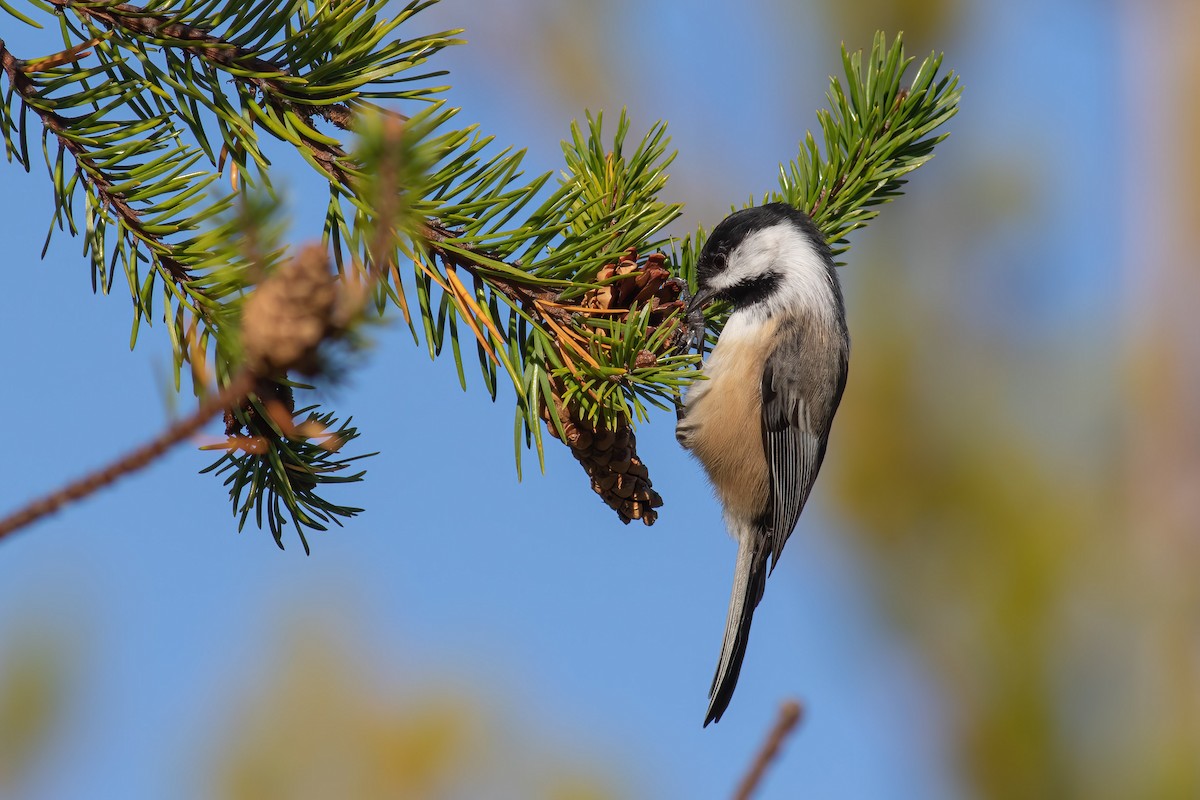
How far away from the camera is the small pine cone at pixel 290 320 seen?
59 cm

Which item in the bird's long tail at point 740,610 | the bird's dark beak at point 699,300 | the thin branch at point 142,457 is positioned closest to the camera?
the thin branch at point 142,457

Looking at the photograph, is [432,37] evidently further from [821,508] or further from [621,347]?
[821,508]

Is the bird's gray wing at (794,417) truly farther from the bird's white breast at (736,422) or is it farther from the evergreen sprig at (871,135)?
the evergreen sprig at (871,135)

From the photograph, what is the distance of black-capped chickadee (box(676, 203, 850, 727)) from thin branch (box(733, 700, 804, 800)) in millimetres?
2139

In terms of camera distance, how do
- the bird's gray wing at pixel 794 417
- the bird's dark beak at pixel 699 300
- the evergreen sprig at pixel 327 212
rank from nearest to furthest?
1. the evergreen sprig at pixel 327 212
2. the bird's dark beak at pixel 699 300
3. the bird's gray wing at pixel 794 417

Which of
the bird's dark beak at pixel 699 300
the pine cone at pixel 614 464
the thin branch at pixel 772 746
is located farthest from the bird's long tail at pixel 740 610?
the thin branch at pixel 772 746

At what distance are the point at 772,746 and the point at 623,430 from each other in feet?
3.78

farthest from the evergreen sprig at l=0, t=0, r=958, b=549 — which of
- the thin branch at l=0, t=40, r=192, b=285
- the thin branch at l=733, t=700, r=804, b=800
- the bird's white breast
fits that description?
the bird's white breast

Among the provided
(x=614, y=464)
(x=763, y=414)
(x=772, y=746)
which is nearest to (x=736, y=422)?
(x=763, y=414)

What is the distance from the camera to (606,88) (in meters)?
5.45

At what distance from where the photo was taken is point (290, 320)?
1.94 ft

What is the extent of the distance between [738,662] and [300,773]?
45.9 inches

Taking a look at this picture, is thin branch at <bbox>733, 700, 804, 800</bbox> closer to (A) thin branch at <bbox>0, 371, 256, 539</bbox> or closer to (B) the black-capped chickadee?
(A) thin branch at <bbox>0, 371, 256, 539</bbox>

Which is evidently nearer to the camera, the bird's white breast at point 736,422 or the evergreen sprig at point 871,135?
the evergreen sprig at point 871,135
